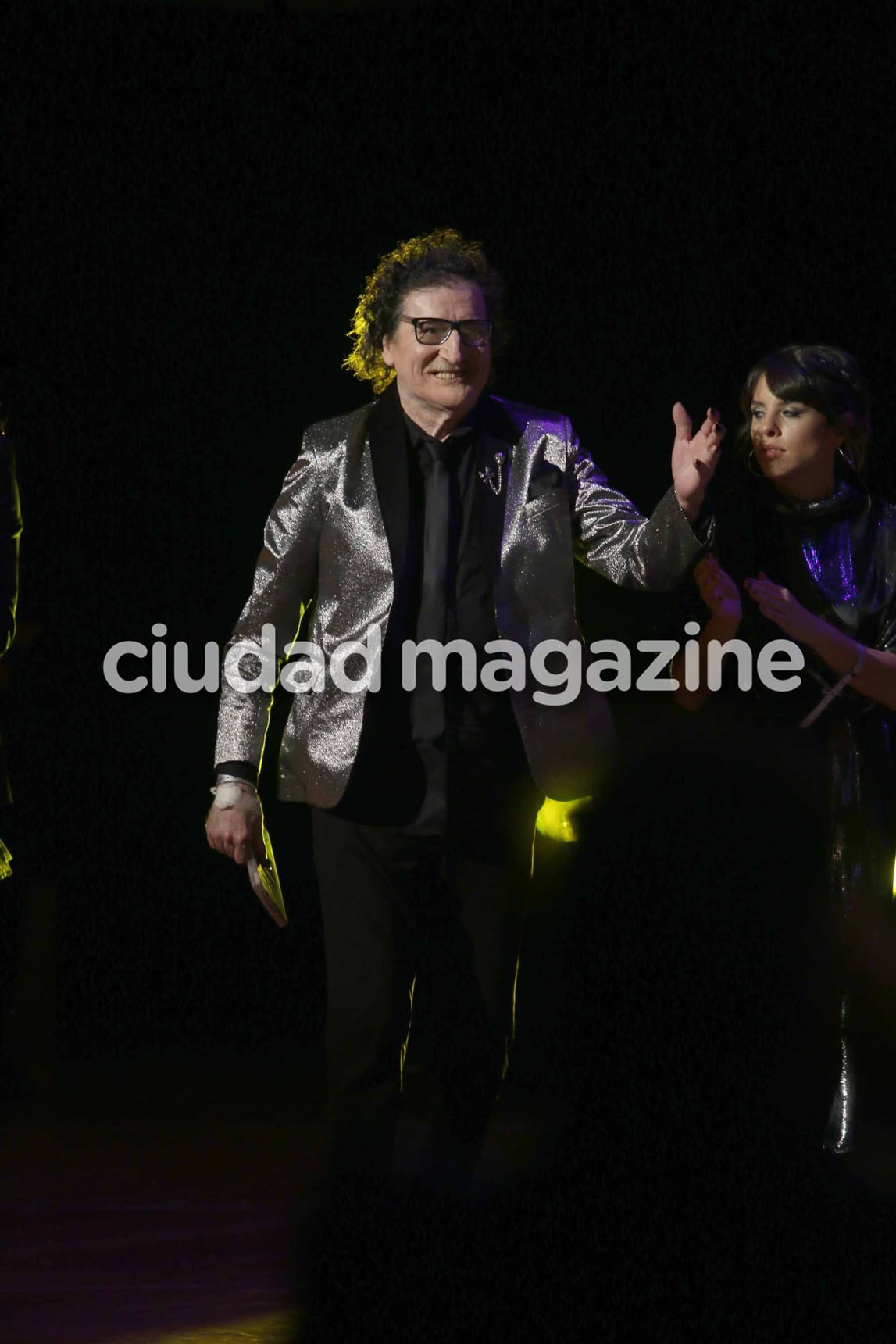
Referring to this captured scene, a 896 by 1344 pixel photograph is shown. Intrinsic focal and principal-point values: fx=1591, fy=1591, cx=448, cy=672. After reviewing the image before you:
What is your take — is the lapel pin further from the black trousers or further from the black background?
the black background

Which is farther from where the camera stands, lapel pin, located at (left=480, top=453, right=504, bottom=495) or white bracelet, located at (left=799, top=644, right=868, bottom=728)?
white bracelet, located at (left=799, top=644, right=868, bottom=728)

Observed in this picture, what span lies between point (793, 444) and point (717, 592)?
32 cm

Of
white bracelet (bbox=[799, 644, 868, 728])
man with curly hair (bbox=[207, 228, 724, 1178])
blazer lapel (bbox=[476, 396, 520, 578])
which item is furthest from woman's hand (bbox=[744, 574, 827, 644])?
blazer lapel (bbox=[476, 396, 520, 578])

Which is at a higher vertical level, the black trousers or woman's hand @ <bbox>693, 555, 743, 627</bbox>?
woman's hand @ <bbox>693, 555, 743, 627</bbox>

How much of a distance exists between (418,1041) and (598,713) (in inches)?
67.8

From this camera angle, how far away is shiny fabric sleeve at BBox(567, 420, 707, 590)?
2.15 m

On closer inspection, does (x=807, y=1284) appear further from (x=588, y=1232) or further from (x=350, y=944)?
(x=350, y=944)

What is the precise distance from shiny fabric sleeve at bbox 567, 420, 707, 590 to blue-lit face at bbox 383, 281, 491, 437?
18cm

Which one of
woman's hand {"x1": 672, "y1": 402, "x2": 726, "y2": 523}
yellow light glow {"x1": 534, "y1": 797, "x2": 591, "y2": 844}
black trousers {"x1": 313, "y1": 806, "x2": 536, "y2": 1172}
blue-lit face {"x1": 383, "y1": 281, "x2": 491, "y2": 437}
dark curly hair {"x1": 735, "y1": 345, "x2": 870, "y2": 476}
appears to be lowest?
black trousers {"x1": 313, "y1": 806, "x2": 536, "y2": 1172}

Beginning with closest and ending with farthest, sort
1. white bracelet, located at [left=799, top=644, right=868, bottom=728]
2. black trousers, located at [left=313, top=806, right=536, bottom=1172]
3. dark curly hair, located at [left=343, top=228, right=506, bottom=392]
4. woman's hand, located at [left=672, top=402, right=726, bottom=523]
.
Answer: woman's hand, located at [left=672, top=402, right=726, bottom=523] < black trousers, located at [left=313, top=806, right=536, bottom=1172] < dark curly hair, located at [left=343, top=228, right=506, bottom=392] < white bracelet, located at [left=799, top=644, right=868, bottom=728]

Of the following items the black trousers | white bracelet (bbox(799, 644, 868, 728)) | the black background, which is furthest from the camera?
the black background

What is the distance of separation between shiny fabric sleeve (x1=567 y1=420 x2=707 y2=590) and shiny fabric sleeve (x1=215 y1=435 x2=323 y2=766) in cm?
39

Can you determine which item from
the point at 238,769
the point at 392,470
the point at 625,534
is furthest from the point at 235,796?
the point at 625,534

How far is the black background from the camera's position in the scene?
356 centimetres
